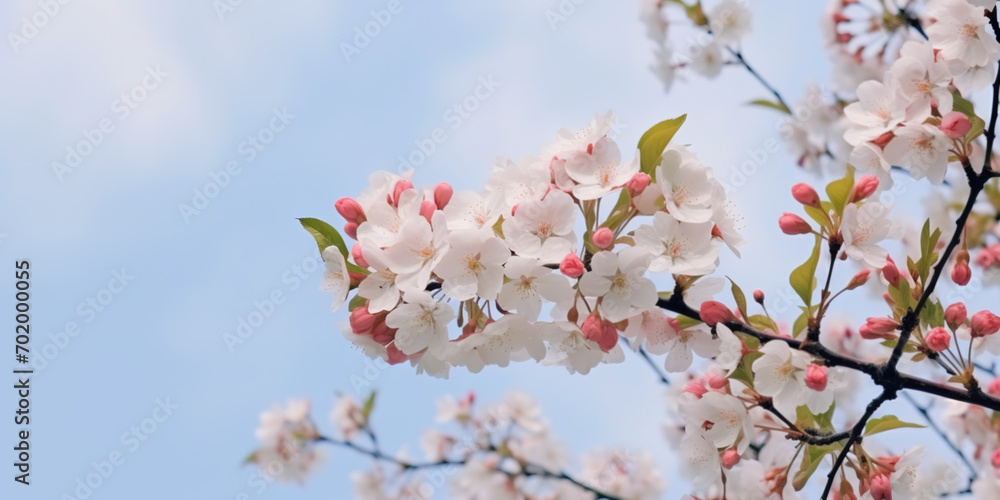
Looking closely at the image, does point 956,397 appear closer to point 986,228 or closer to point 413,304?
point 413,304

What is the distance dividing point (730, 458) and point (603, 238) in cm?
56

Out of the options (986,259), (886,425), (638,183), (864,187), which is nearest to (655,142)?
(638,183)

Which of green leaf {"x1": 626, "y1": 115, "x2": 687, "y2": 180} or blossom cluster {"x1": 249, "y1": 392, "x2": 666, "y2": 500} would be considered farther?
blossom cluster {"x1": 249, "y1": 392, "x2": 666, "y2": 500}

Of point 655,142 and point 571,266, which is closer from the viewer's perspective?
point 571,266

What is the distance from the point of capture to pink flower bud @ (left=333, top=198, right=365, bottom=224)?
4.83 ft

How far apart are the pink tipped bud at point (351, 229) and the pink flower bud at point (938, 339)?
1.20m

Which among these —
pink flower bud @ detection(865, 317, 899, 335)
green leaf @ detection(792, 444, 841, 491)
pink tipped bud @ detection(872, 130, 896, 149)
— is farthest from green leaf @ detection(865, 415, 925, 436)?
pink tipped bud @ detection(872, 130, 896, 149)

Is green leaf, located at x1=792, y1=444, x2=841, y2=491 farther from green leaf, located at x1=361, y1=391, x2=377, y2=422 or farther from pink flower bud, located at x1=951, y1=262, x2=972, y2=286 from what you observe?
green leaf, located at x1=361, y1=391, x2=377, y2=422

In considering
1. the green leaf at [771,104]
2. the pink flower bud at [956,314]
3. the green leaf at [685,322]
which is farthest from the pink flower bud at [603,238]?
the green leaf at [771,104]

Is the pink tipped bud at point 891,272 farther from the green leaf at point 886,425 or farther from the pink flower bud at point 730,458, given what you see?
the pink flower bud at point 730,458

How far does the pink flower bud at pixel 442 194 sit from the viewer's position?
4.63 ft

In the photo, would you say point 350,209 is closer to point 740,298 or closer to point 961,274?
point 740,298

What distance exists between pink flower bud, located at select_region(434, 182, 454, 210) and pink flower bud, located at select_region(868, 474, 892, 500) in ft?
3.43

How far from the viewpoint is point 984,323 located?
148 centimetres
